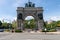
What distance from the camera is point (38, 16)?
85.1 metres

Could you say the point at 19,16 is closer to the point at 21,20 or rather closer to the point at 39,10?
the point at 21,20

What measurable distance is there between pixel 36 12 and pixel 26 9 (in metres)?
5.22

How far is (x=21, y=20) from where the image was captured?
84.4m

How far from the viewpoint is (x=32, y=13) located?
85625 mm

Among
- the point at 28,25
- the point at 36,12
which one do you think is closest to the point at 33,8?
the point at 36,12

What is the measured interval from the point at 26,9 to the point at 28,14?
107 inches

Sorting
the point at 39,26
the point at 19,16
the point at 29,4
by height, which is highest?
the point at 29,4

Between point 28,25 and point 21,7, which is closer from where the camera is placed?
point 21,7

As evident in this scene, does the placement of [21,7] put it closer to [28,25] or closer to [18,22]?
[18,22]

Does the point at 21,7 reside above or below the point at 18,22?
above

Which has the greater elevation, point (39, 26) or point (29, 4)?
point (29, 4)

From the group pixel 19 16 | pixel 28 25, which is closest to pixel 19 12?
pixel 19 16

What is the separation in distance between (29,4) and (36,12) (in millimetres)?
5811

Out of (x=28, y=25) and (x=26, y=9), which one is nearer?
(x=26, y=9)
